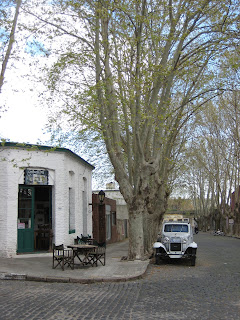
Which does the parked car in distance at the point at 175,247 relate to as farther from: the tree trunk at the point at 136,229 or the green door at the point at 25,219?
the green door at the point at 25,219

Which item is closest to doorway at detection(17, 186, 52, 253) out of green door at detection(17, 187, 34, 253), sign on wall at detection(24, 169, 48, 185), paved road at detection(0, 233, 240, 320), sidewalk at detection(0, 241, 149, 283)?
green door at detection(17, 187, 34, 253)

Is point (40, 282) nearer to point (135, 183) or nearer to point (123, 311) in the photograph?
point (123, 311)

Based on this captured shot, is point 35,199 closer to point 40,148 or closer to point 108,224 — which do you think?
point 40,148

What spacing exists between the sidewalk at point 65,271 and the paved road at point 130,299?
15.4 inches

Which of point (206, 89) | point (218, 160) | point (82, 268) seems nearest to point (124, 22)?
point (206, 89)

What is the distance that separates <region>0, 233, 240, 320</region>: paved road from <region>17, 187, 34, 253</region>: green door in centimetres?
555

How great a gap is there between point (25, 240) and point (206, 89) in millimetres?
10506

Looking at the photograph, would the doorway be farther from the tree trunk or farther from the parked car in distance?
the parked car in distance

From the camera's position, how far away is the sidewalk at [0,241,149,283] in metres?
10.4

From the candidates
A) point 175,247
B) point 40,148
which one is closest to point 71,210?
point 40,148

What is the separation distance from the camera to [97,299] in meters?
8.03

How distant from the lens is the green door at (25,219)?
1556 centimetres

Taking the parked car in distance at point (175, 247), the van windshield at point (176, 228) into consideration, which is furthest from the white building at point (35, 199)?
the van windshield at point (176, 228)

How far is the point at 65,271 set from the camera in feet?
38.8
